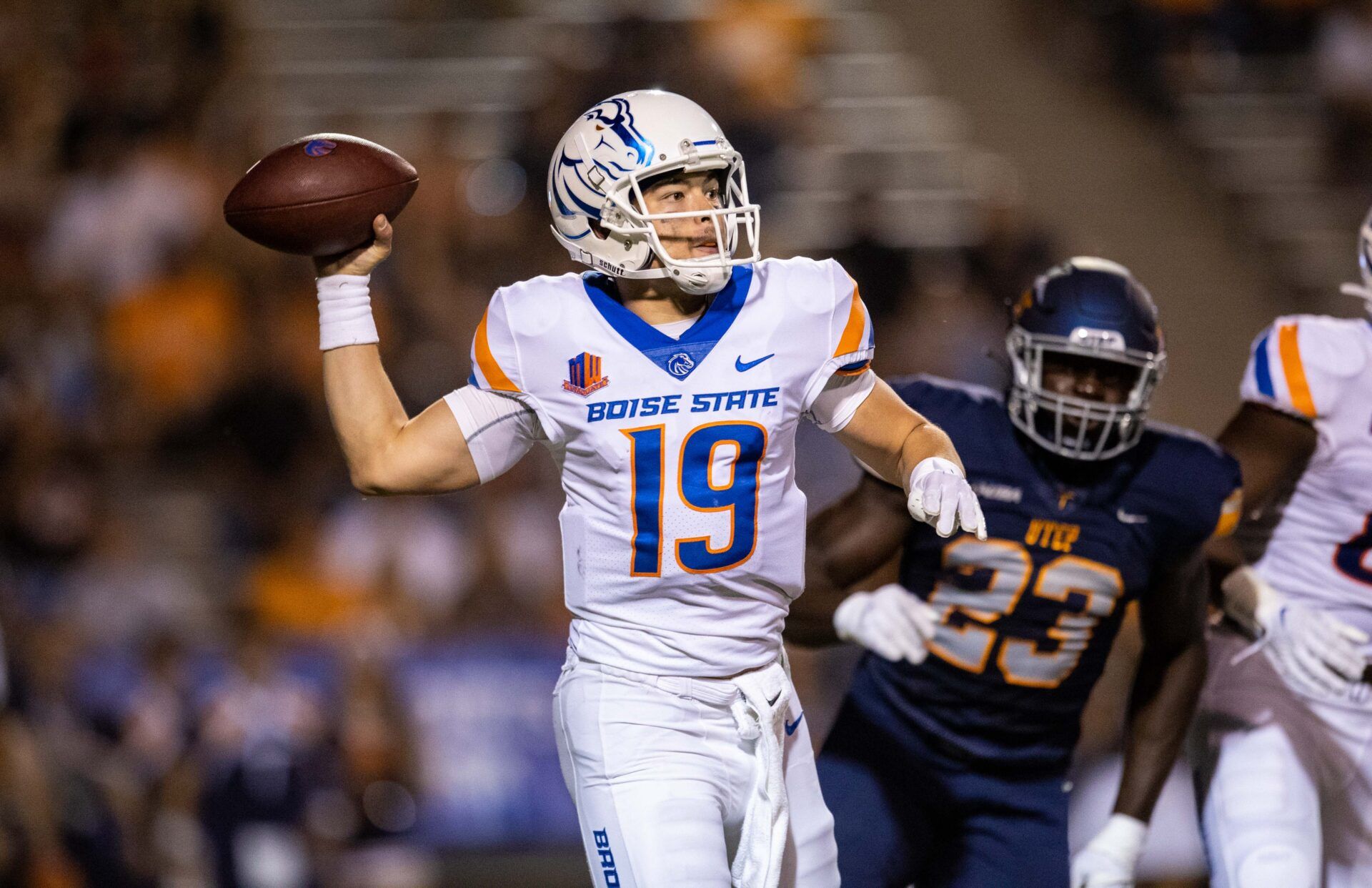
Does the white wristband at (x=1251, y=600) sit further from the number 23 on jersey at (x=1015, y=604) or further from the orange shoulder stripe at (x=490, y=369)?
the orange shoulder stripe at (x=490, y=369)

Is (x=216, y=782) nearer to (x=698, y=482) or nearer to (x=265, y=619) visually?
(x=265, y=619)

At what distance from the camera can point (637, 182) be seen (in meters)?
2.30

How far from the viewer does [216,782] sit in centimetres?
487

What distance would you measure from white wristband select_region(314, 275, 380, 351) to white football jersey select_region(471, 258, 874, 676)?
0.18 meters

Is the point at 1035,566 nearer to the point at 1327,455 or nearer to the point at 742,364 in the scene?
the point at 1327,455

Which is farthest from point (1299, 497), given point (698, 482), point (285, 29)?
point (285, 29)

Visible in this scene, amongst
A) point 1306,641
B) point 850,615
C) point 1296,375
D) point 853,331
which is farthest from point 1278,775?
point 853,331

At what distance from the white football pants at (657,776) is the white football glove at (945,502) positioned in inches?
16.7

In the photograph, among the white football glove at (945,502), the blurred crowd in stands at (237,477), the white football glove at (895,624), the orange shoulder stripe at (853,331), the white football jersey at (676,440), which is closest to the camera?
the white football glove at (945,502)

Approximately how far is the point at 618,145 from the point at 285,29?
507 centimetres

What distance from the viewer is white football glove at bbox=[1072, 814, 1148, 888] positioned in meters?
2.85

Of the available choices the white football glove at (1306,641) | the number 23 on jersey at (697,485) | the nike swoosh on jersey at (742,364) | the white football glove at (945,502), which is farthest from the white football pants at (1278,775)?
the nike swoosh on jersey at (742,364)

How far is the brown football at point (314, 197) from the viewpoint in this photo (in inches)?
89.7

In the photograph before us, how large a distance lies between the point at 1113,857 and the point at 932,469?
1.10 metres
